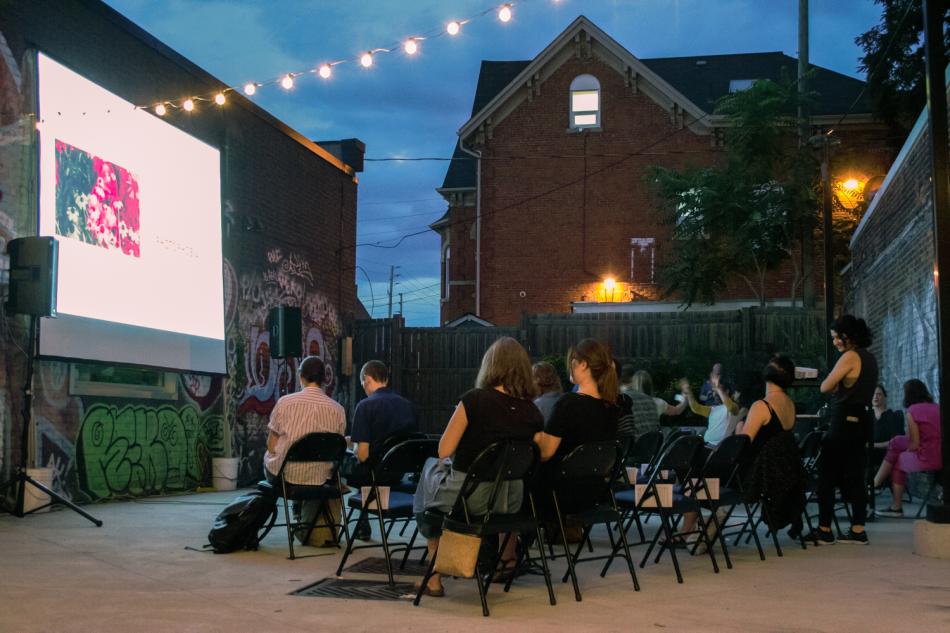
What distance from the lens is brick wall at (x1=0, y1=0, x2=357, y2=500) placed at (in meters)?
9.84

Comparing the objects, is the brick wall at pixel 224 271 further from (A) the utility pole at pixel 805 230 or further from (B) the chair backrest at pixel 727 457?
(A) the utility pole at pixel 805 230

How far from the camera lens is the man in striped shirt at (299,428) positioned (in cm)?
697

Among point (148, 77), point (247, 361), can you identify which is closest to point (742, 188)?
point (247, 361)

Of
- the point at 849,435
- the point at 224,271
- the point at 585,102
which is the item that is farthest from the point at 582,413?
the point at 585,102

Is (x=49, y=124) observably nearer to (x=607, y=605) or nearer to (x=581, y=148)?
(x=607, y=605)

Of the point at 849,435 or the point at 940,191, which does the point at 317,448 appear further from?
the point at 940,191

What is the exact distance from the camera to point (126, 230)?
35.1 feet

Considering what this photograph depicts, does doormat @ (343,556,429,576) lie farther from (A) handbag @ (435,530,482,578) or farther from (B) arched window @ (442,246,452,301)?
(B) arched window @ (442,246,452,301)

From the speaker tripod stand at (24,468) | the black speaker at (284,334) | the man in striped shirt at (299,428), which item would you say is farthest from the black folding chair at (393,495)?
the black speaker at (284,334)

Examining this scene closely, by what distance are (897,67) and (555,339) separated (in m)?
11.9

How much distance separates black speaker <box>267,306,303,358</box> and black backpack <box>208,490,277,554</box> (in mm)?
6924

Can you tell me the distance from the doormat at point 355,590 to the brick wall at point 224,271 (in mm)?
4900

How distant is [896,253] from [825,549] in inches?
229

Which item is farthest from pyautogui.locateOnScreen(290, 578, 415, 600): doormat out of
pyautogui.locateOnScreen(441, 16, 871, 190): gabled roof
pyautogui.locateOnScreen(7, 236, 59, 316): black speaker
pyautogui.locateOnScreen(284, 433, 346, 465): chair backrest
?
pyautogui.locateOnScreen(441, 16, 871, 190): gabled roof
